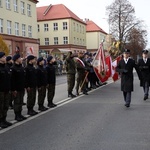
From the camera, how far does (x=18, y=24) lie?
4409 cm

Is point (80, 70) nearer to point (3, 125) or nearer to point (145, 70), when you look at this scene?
point (145, 70)

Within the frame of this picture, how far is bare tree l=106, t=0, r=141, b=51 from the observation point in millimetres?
53656

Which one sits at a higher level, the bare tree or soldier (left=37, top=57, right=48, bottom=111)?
the bare tree

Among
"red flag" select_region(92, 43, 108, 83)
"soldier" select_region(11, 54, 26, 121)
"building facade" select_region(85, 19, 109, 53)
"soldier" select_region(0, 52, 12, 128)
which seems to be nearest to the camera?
"soldier" select_region(0, 52, 12, 128)

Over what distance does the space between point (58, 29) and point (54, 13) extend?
15.3 ft

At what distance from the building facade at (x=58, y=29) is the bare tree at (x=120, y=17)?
13.4 metres

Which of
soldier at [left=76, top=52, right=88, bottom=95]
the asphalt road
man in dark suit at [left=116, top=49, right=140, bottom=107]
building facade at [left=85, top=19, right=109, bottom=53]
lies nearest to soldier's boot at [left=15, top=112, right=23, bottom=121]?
the asphalt road

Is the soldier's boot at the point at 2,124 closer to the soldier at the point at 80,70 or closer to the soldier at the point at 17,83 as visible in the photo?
the soldier at the point at 17,83

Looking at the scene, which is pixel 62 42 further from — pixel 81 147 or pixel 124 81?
pixel 81 147

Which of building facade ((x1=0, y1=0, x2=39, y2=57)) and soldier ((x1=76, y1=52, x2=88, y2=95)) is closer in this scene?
soldier ((x1=76, y1=52, x2=88, y2=95))

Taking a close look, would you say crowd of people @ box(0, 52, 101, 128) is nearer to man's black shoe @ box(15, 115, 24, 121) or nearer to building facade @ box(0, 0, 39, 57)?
man's black shoe @ box(15, 115, 24, 121)

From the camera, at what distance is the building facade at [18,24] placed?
4031 centimetres

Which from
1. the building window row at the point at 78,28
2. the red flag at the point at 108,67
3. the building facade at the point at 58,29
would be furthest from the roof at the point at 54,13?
the red flag at the point at 108,67

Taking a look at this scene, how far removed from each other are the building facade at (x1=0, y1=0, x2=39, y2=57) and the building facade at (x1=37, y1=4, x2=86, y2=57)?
19171 mm
